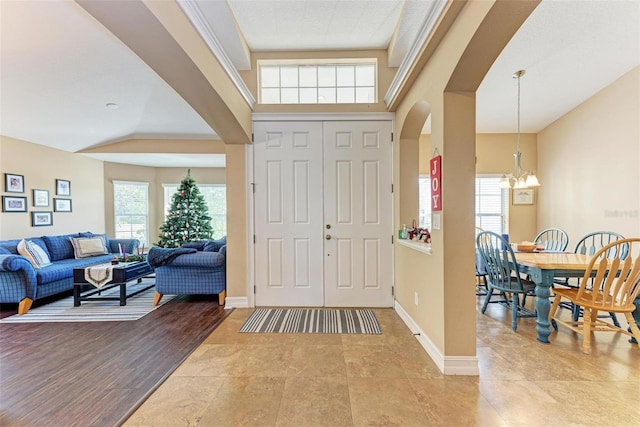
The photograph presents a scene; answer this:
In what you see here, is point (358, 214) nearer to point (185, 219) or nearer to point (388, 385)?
point (388, 385)

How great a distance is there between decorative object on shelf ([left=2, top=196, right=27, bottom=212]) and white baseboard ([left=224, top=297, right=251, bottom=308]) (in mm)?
3928

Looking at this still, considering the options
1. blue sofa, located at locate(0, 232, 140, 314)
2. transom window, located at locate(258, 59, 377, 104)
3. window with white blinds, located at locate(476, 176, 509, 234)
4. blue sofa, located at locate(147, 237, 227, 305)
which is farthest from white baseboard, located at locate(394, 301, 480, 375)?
blue sofa, located at locate(0, 232, 140, 314)

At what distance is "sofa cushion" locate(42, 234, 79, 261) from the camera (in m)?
4.80

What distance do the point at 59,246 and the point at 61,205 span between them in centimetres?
94

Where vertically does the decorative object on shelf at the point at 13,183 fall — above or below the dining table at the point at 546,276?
above

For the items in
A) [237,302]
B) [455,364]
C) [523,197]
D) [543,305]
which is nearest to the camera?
[455,364]

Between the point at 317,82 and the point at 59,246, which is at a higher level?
the point at 317,82

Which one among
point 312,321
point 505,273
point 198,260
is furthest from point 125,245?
point 505,273

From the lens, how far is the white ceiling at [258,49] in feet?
9.23

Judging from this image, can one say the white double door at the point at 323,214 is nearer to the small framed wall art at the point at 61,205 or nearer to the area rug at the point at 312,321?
the area rug at the point at 312,321

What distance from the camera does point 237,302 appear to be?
12.3ft

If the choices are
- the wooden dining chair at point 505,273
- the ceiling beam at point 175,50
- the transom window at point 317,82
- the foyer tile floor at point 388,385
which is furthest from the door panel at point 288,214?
the wooden dining chair at point 505,273

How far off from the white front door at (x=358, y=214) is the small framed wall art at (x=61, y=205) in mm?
5154

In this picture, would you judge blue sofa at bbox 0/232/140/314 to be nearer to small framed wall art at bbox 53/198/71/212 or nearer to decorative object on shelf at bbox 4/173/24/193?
small framed wall art at bbox 53/198/71/212
